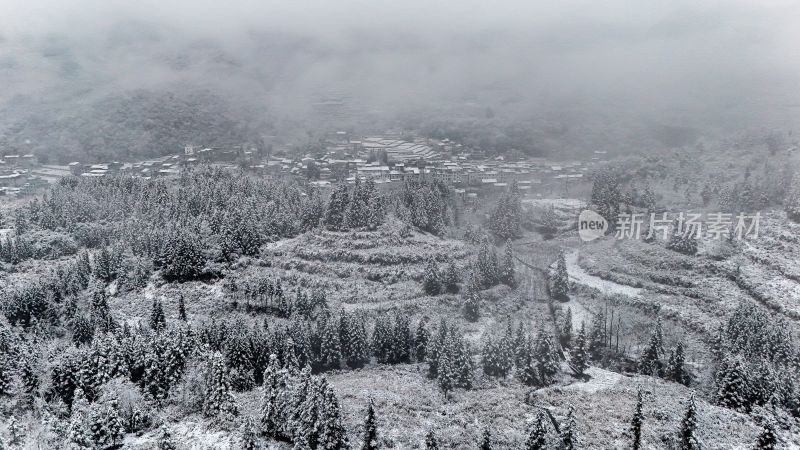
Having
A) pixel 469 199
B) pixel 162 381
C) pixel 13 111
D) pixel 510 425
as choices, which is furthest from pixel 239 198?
pixel 13 111

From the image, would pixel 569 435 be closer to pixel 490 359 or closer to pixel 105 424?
pixel 490 359

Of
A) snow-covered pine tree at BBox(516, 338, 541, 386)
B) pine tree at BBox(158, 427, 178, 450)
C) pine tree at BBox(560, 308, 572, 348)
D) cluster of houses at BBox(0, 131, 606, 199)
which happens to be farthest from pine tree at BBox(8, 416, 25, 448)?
cluster of houses at BBox(0, 131, 606, 199)

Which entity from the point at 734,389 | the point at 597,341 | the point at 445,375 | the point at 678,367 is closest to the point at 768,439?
the point at 734,389

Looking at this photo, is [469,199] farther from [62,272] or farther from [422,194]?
[62,272]

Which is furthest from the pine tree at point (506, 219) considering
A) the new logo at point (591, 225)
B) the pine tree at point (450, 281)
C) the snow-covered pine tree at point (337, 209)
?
the snow-covered pine tree at point (337, 209)

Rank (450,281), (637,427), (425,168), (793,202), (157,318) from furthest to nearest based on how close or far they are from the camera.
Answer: (425,168)
(793,202)
(450,281)
(157,318)
(637,427)

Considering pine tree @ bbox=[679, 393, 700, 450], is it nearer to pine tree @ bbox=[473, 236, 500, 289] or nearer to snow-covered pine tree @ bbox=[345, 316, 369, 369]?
snow-covered pine tree @ bbox=[345, 316, 369, 369]
